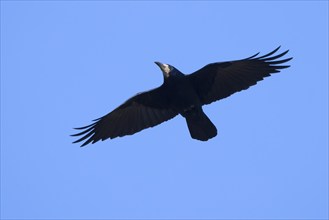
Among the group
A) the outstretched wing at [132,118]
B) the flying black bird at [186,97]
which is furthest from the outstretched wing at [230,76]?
the outstretched wing at [132,118]

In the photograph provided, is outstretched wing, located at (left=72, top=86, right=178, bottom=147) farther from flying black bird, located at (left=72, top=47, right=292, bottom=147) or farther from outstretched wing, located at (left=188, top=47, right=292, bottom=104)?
outstretched wing, located at (left=188, top=47, right=292, bottom=104)

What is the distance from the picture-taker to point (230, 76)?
1337 cm

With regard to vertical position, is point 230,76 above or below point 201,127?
above

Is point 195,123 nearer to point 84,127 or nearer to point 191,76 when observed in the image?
point 191,76

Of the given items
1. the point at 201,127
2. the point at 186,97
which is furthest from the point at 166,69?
the point at 201,127

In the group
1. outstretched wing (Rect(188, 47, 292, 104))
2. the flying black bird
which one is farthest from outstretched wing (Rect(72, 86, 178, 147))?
outstretched wing (Rect(188, 47, 292, 104))

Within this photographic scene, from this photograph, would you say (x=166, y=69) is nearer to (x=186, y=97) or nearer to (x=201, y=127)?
(x=186, y=97)

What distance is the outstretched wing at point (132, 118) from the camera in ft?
44.7

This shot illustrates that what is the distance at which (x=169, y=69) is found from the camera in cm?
1312

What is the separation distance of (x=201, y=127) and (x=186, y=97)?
0.59m

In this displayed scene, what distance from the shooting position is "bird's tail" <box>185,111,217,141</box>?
514 inches

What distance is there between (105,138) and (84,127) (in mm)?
444

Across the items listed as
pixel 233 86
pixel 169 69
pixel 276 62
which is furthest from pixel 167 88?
pixel 276 62

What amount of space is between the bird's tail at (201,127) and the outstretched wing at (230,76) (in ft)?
1.29
